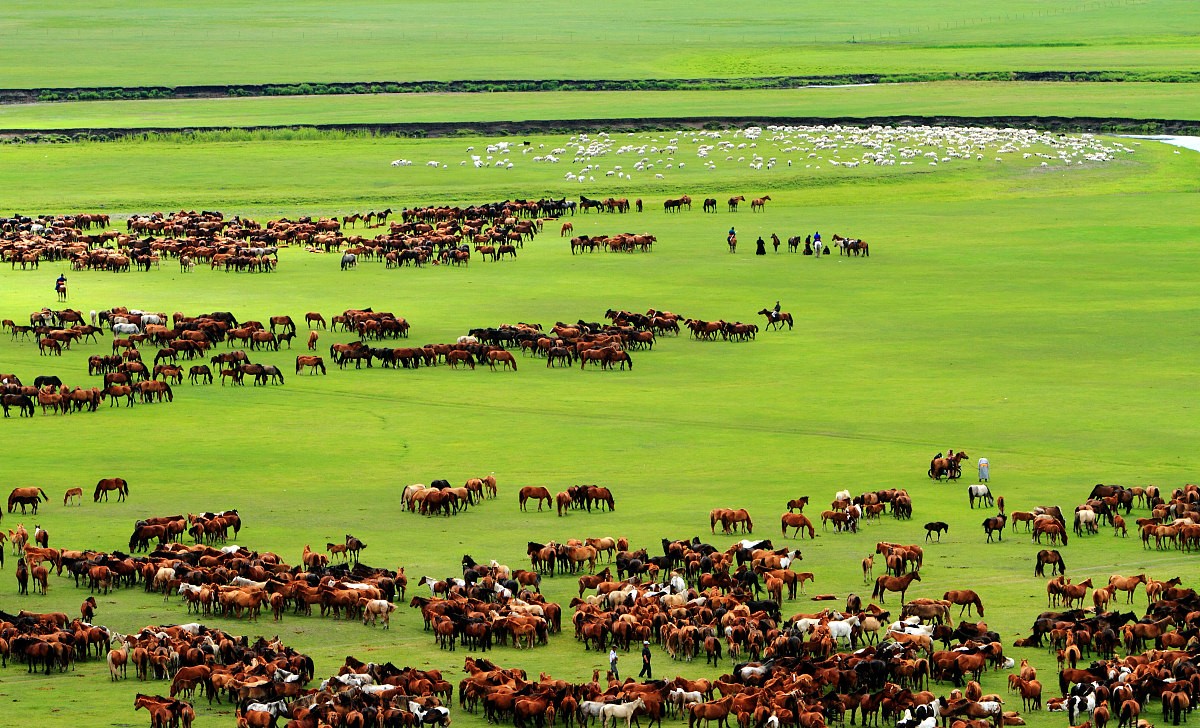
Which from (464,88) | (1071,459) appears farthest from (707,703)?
(464,88)

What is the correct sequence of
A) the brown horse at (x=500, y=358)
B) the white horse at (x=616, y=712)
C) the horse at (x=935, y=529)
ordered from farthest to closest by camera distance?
the brown horse at (x=500, y=358) → the horse at (x=935, y=529) → the white horse at (x=616, y=712)

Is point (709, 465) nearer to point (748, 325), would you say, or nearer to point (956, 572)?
point (956, 572)

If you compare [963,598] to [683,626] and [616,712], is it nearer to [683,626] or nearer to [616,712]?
[683,626]

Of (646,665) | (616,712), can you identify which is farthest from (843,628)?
(616,712)

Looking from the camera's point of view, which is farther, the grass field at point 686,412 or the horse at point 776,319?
the horse at point 776,319

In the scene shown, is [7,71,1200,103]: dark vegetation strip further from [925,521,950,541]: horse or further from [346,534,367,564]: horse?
[346,534,367,564]: horse

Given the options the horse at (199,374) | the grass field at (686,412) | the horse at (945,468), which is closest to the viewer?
the grass field at (686,412)

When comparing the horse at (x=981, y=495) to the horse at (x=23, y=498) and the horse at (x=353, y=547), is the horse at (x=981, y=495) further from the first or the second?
the horse at (x=23, y=498)

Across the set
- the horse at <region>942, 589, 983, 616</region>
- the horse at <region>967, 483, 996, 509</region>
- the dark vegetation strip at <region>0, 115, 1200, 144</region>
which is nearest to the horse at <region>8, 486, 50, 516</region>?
the horse at <region>942, 589, 983, 616</region>

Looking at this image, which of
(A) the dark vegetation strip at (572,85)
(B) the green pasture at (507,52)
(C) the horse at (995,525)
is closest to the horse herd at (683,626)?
(C) the horse at (995,525)
